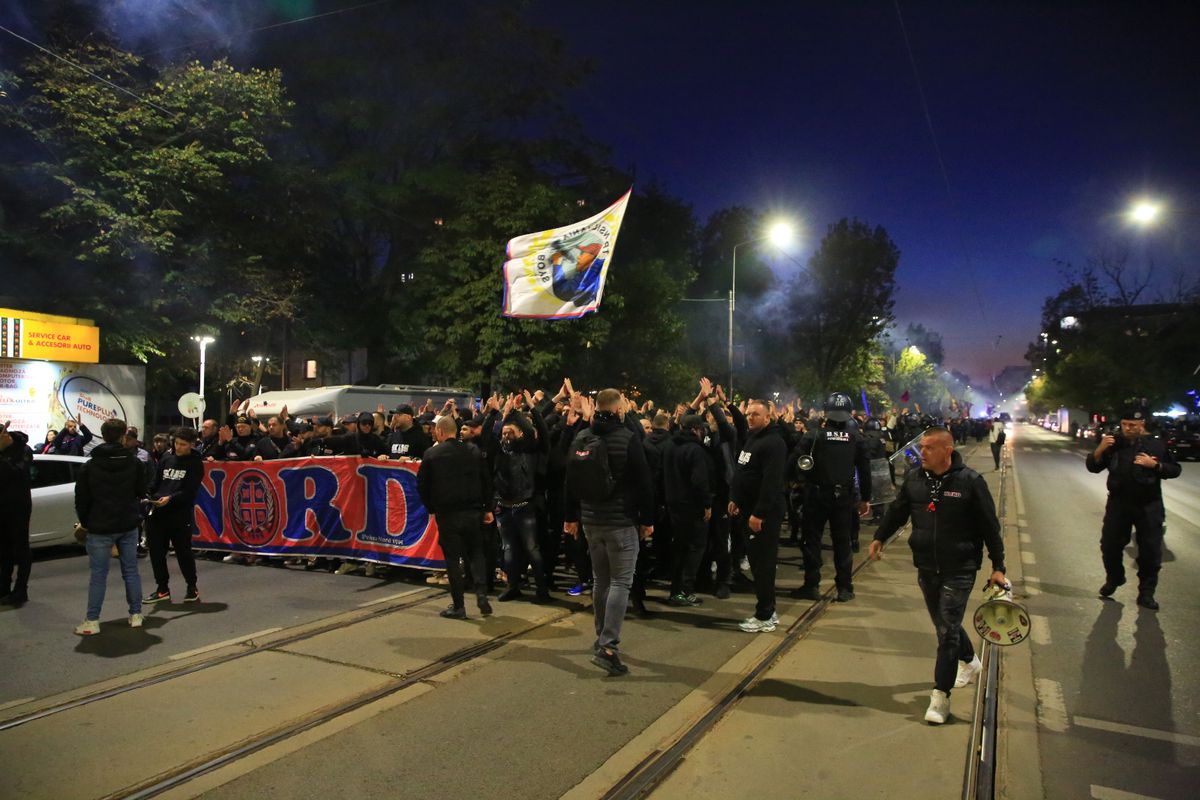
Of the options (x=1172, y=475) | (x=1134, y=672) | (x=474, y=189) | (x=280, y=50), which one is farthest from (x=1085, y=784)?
(x=280, y=50)

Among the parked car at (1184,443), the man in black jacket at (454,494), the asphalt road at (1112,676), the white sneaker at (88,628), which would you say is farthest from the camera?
the parked car at (1184,443)

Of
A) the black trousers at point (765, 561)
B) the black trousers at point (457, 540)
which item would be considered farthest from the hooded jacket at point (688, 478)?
the black trousers at point (457, 540)

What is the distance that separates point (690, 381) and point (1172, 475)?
2329cm

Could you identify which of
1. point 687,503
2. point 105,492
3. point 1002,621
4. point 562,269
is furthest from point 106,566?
point 1002,621

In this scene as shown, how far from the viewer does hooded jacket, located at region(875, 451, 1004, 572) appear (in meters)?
4.66

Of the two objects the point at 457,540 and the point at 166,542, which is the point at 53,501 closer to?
the point at 166,542

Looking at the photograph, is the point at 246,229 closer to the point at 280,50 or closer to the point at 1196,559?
the point at 280,50

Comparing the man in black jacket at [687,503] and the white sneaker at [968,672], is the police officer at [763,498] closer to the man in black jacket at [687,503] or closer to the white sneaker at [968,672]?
the man in black jacket at [687,503]

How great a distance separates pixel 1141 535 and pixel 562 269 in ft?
22.3

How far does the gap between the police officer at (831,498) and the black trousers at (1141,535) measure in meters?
2.52

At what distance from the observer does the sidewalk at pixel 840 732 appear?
3.92m

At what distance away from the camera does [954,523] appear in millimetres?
4715

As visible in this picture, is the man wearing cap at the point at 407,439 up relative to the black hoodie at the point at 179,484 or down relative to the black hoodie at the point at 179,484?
up

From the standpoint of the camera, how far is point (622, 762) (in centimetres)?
414
